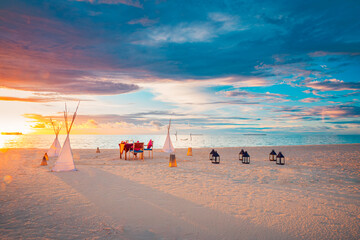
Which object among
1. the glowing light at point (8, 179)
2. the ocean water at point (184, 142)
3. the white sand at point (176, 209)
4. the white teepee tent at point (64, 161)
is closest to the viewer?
the white sand at point (176, 209)

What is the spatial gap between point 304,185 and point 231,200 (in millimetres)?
3970

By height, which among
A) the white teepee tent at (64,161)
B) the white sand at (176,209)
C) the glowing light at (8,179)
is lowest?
the white sand at (176,209)

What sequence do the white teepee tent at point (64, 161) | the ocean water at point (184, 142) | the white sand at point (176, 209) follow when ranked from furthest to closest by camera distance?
the ocean water at point (184, 142) → the white teepee tent at point (64, 161) → the white sand at point (176, 209)

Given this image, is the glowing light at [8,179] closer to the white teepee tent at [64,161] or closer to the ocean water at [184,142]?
the white teepee tent at [64,161]

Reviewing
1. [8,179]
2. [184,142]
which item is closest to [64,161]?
[8,179]

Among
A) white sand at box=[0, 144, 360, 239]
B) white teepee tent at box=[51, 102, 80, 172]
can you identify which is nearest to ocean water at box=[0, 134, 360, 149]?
white teepee tent at box=[51, 102, 80, 172]

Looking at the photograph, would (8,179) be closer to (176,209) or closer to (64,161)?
(64,161)

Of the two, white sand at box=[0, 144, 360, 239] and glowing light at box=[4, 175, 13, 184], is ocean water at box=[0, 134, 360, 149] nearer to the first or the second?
glowing light at box=[4, 175, 13, 184]

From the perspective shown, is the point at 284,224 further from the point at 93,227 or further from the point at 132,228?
the point at 93,227

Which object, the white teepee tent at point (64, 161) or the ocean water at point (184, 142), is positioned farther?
the ocean water at point (184, 142)

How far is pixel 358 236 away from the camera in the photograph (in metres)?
3.87

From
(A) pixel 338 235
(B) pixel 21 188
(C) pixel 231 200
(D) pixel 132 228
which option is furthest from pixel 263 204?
(B) pixel 21 188

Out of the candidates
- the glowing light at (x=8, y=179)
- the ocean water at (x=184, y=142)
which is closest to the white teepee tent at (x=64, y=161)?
the glowing light at (x=8, y=179)

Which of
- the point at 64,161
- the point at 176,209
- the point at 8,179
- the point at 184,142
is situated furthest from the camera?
the point at 184,142
